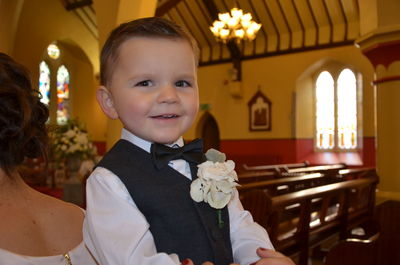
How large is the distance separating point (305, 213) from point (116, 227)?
254 cm

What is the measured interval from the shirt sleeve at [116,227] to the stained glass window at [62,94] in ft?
49.3

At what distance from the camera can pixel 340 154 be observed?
11766 millimetres

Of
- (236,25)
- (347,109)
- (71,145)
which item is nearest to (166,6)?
(236,25)

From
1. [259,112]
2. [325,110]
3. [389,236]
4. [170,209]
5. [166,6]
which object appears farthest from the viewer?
[259,112]

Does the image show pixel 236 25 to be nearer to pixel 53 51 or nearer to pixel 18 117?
pixel 53 51

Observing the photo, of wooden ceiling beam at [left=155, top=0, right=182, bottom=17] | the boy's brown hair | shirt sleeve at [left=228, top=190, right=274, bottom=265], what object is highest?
wooden ceiling beam at [left=155, top=0, right=182, bottom=17]

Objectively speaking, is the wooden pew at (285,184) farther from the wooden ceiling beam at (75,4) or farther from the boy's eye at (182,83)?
the wooden ceiling beam at (75,4)

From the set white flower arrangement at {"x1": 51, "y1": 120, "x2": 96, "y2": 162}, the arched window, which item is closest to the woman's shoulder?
white flower arrangement at {"x1": 51, "y1": 120, "x2": 96, "y2": 162}

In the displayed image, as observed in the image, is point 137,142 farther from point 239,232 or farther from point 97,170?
point 239,232

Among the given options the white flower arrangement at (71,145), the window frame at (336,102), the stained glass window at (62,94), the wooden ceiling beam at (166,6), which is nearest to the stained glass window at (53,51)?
the stained glass window at (62,94)

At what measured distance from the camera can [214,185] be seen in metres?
1.14

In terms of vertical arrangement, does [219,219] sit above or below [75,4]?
below

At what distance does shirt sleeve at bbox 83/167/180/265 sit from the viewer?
38.3 inches

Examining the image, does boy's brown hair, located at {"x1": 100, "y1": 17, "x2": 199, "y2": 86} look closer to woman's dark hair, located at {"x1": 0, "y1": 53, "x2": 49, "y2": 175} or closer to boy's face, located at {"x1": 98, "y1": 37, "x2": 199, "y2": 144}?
boy's face, located at {"x1": 98, "y1": 37, "x2": 199, "y2": 144}
